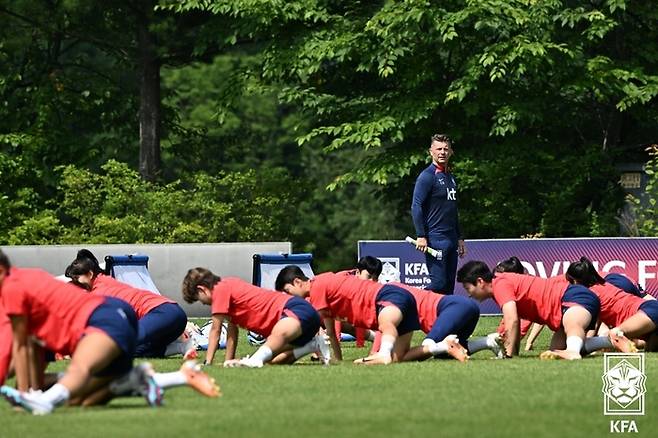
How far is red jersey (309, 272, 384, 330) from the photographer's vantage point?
1625cm

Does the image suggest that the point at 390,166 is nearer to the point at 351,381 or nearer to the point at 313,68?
the point at 313,68

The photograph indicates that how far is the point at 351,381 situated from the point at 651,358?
3.75 meters

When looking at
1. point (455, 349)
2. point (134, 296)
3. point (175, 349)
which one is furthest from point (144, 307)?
point (455, 349)

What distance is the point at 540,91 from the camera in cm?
3062

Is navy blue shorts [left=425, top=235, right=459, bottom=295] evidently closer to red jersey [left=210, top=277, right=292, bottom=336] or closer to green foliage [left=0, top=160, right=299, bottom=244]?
red jersey [left=210, top=277, right=292, bottom=336]

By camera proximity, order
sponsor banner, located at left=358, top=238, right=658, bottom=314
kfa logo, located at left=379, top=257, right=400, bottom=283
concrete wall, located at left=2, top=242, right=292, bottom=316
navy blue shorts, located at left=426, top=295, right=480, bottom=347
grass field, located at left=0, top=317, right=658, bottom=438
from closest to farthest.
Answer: grass field, located at left=0, top=317, right=658, bottom=438 → navy blue shorts, located at left=426, top=295, right=480, bottom=347 → sponsor banner, located at left=358, top=238, right=658, bottom=314 → kfa logo, located at left=379, top=257, right=400, bottom=283 → concrete wall, located at left=2, top=242, right=292, bottom=316

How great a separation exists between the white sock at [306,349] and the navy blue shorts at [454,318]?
122cm

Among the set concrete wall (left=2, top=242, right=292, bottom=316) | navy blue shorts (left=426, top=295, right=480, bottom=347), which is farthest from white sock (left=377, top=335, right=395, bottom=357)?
concrete wall (left=2, top=242, right=292, bottom=316)

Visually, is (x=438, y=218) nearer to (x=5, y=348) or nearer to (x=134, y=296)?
(x=134, y=296)

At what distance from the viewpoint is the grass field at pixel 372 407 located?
10.4 meters

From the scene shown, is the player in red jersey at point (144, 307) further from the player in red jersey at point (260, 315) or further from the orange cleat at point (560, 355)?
the orange cleat at point (560, 355)

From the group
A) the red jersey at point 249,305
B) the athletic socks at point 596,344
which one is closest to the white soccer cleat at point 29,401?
the red jersey at point 249,305

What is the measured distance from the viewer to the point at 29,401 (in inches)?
438

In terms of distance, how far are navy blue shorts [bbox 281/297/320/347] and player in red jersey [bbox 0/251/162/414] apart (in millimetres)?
3837
